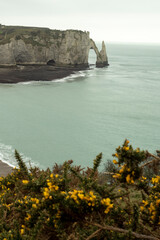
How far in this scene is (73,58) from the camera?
4382 inches

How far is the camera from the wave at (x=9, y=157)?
29.1 metres

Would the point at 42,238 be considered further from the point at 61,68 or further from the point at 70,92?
the point at 61,68

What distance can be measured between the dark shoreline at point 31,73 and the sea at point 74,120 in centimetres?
464

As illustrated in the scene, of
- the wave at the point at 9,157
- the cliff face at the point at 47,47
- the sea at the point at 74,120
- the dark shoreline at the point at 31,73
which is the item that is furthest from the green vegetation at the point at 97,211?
the cliff face at the point at 47,47

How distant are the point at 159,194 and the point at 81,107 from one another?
52959mm

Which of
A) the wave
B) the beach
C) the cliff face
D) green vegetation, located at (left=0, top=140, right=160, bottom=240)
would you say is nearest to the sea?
the wave

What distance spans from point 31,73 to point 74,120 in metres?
49.0

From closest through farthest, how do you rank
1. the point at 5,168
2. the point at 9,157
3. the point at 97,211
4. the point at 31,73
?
1. the point at 97,211
2. the point at 5,168
3. the point at 9,157
4. the point at 31,73

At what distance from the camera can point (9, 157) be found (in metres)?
30.8

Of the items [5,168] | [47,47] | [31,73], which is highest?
[47,47]

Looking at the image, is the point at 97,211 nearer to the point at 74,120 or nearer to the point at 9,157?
the point at 9,157

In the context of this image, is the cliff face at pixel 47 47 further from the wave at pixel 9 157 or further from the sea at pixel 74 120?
the wave at pixel 9 157

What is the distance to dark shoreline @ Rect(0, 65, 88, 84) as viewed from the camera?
81.0 m

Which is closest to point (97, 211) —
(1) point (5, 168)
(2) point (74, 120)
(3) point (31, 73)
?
(1) point (5, 168)
